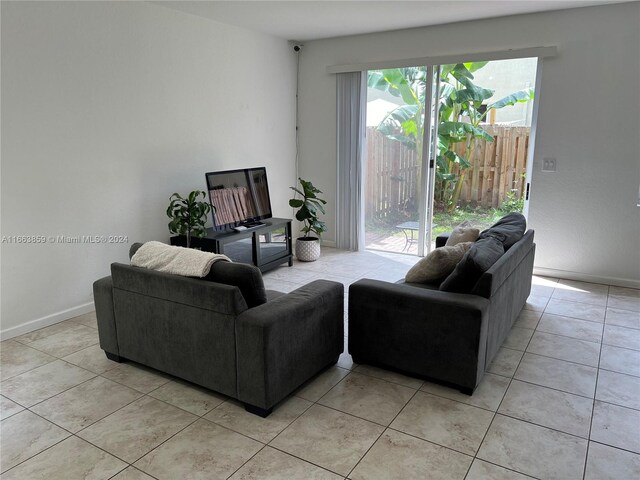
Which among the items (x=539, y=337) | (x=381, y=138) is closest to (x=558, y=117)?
(x=381, y=138)

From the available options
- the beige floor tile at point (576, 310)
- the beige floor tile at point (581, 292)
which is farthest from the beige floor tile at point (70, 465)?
the beige floor tile at point (581, 292)

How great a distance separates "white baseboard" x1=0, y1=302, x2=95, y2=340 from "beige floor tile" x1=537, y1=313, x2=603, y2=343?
351cm

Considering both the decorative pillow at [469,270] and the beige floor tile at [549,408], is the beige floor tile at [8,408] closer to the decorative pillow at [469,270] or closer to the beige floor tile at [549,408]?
the decorative pillow at [469,270]

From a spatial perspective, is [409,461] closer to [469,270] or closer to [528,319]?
[469,270]

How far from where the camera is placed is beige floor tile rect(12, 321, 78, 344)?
11.2 feet

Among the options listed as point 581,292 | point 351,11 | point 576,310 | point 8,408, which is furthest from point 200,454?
point 351,11

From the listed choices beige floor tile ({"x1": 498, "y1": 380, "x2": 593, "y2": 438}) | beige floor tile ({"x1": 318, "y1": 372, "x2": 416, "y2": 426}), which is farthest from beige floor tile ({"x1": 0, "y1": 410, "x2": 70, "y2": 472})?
beige floor tile ({"x1": 498, "y1": 380, "x2": 593, "y2": 438})

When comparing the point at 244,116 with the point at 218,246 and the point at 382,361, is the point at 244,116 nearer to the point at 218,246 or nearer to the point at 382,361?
the point at 218,246

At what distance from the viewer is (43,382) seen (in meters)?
2.82

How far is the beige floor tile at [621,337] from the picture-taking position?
3.29 meters

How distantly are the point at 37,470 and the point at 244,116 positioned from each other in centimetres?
395

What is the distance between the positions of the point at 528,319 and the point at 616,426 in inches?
55.1

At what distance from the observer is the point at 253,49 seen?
17.1 ft

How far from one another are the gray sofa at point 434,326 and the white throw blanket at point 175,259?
0.89 meters
